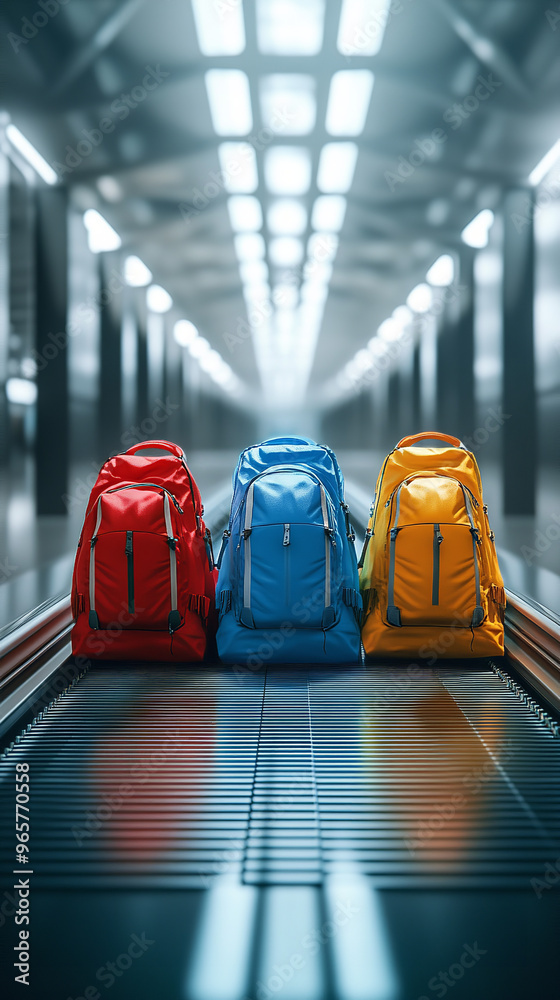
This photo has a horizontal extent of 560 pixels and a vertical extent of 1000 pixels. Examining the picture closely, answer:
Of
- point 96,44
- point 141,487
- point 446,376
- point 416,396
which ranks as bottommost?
point 141,487

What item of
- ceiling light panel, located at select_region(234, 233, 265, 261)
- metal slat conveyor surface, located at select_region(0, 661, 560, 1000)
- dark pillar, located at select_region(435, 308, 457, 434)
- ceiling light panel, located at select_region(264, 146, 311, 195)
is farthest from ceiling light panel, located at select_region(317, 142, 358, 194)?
metal slat conveyor surface, located at select_region(0, 661, 560, 1000)

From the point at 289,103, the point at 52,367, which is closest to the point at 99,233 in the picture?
the point at 52,367

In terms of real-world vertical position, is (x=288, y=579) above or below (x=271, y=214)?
below

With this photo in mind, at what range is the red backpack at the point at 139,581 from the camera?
3.48m

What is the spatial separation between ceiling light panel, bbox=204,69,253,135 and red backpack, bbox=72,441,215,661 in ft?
14.4

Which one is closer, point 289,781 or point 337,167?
point 289,781

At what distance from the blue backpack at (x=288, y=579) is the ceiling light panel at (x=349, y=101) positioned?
433cm

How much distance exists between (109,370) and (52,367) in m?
1.98

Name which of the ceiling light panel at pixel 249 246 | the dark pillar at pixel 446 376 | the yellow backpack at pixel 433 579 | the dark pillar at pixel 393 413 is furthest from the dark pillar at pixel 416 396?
the yellow backpack at pixel 433 579

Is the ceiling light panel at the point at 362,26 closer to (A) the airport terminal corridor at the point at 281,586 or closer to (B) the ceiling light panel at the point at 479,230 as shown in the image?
(A) the airport terminal corridor at the point at 281,586

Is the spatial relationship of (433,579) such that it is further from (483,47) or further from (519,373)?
(519,373)

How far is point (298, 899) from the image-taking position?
1.82 metres

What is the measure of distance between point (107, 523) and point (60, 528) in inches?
206

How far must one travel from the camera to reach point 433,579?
3521 millimetres
